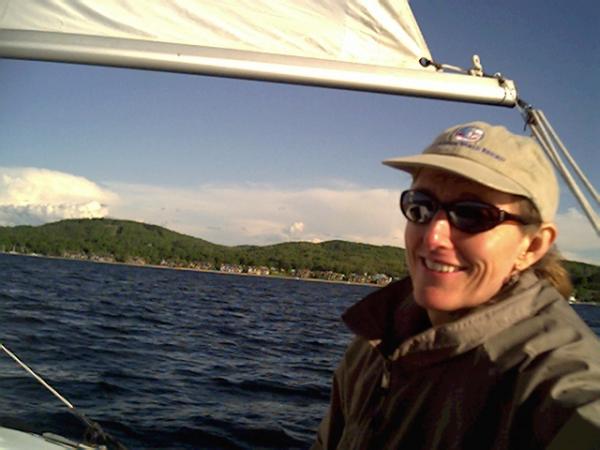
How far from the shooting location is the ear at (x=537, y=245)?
5.31 feet

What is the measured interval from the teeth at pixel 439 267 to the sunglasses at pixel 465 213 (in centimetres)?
10

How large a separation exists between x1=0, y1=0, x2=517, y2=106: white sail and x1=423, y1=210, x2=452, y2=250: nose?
3.14 ft

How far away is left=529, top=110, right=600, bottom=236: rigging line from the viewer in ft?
7.76

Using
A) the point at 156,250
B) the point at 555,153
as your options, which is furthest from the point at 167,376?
the point at 156,250

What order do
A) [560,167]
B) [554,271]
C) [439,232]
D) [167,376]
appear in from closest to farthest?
[439,232]
[554,271]
[560,167]
[167,376]

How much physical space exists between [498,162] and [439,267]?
301 mm

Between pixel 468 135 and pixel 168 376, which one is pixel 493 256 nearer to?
pixel 468 135

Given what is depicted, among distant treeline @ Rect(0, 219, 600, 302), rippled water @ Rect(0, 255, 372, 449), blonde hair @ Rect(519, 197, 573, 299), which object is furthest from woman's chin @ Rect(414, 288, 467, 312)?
distant treeline @ Rect(0, 219, 600, 302)

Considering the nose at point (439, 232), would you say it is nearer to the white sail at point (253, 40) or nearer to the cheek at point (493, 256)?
the cheek at point (493, 256)

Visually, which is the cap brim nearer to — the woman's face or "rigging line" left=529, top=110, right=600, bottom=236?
the woman's face

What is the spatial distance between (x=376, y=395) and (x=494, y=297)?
450 millimetres

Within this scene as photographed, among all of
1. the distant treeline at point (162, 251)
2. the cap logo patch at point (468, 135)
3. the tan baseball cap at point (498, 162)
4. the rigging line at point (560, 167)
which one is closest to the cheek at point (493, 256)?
the tan baseball cap at point (498, 162)

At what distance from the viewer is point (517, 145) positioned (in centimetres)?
161

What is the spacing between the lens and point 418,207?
170 centimetres
